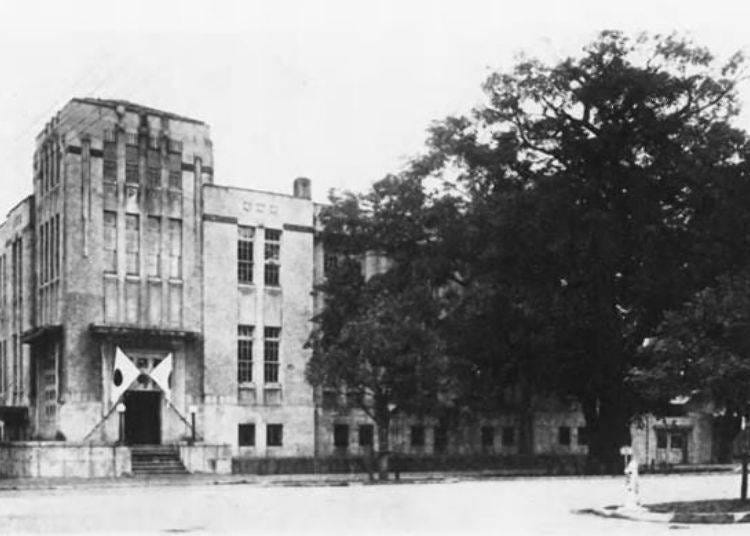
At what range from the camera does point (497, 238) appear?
46.7 m

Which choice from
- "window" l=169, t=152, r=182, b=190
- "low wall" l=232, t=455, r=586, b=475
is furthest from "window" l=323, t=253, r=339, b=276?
"low wall" l=232, t=455, r=586, b=475

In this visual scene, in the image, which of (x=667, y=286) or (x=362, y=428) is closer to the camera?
(x=667, y=286)

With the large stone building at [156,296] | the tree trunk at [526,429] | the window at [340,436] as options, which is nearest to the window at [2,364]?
the large stone building at [156,296]

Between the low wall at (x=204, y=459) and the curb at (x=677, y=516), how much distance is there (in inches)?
985

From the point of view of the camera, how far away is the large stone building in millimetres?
47406

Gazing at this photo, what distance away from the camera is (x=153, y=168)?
162 ft

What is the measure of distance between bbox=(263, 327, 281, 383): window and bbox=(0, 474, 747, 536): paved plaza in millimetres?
15781

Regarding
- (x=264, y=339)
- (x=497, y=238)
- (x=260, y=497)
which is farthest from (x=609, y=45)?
(x=260, y=497)

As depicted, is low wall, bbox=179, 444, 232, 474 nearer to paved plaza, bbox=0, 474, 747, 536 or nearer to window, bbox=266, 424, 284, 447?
window, bbox=266, 424, 284, 447

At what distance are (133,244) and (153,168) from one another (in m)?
3.37

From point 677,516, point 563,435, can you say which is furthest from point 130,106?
point 677,516

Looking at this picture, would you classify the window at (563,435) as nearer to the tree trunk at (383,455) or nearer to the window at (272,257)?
the window at (272,257)

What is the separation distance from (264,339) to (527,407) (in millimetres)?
14454

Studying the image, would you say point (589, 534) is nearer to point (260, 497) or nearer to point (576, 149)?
point (260, 497)
